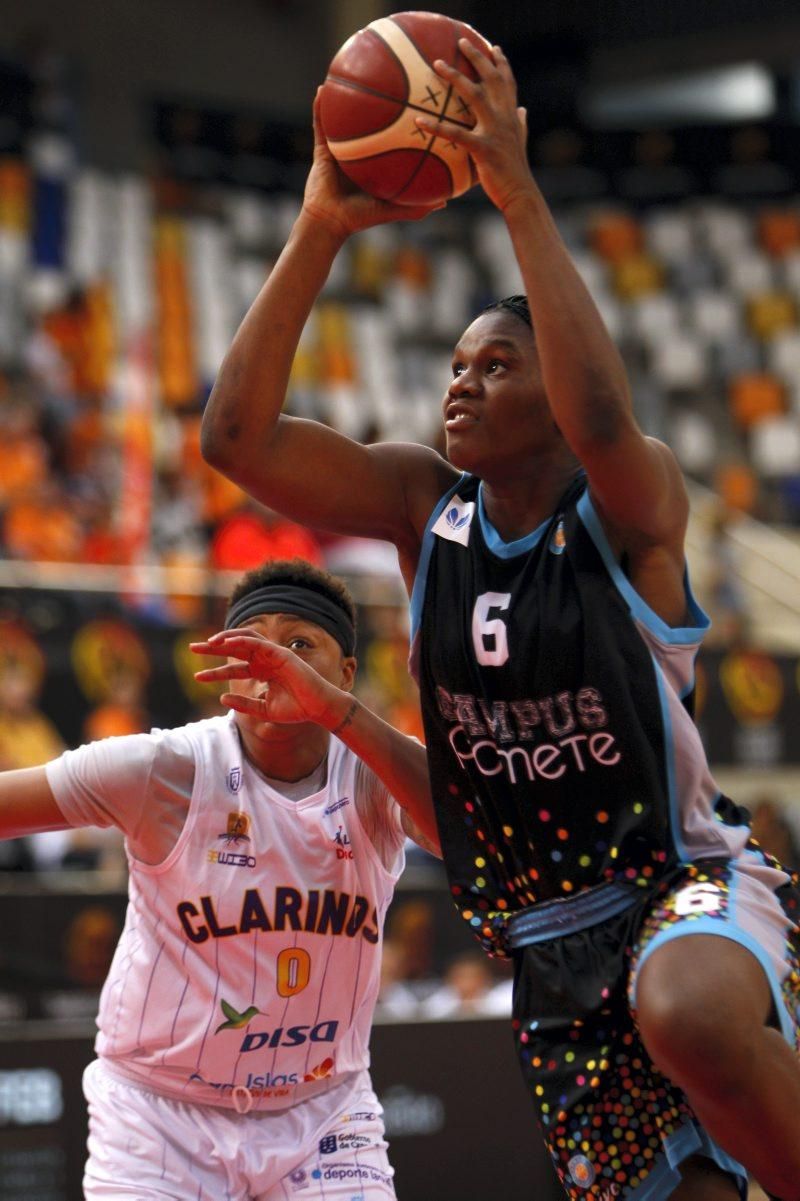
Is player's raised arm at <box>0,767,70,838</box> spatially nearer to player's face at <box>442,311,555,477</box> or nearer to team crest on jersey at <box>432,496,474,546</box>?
team crest on jersey at <box>432,496,474,546</box>

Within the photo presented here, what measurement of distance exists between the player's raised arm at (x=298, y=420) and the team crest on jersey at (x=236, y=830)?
753 mm

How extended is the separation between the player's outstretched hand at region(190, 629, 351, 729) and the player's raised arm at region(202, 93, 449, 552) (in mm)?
292

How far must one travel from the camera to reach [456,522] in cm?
326

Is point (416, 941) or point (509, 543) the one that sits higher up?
point (509, 543)

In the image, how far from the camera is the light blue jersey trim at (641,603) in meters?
2.88

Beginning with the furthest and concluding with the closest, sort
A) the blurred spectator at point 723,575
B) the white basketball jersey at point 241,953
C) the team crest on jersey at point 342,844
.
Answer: the blurred spectator at point 723,575 → the team crest on jersey at point 342,844 → the white basketball jersey at point 241,953

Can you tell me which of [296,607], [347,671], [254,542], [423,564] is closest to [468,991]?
[254,542]

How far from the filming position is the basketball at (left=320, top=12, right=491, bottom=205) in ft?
9.97

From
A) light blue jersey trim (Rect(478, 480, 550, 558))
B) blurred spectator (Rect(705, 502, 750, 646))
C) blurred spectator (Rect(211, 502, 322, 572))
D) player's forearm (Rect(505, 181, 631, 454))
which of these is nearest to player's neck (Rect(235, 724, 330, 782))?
light blue jersey trim (Rect(478, 480, 550, 558))

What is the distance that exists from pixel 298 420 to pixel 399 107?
0.65 meters

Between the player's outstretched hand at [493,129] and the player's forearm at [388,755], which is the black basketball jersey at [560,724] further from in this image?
the player's outstretched hand at [493,129]

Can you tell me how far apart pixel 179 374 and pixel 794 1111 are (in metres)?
13.5

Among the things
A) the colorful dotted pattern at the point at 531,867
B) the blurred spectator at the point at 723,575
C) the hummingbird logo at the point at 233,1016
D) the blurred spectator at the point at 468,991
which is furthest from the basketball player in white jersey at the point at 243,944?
the blurred spectator at the point at 723,575

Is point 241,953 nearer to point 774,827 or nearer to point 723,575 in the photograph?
point 774,827
